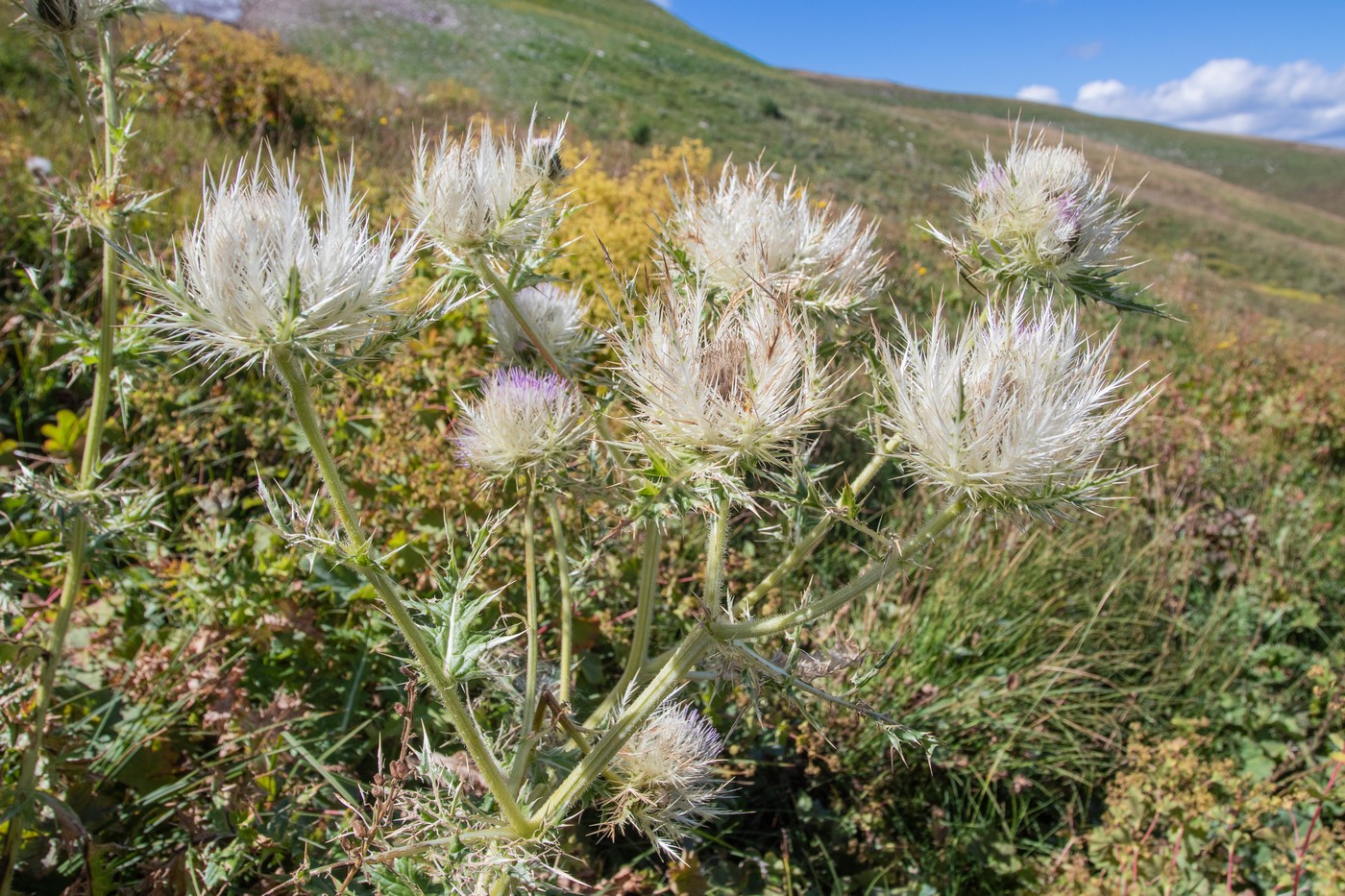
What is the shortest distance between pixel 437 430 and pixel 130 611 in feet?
3.66

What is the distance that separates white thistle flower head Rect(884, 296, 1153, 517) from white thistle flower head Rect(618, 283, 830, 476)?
16cm

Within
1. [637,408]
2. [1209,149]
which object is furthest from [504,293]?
[1209,149]

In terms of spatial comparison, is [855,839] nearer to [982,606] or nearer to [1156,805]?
[1156,805]

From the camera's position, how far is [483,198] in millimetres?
1588

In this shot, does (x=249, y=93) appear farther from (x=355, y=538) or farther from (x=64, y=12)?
(x=355, y=538)

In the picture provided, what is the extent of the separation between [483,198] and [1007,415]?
3.57ft

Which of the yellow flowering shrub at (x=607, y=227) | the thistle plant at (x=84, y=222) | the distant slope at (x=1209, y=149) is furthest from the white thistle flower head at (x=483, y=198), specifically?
the distant slope at (x=1209, y=149)

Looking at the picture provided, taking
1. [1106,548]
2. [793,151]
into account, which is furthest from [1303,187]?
[1106,548]

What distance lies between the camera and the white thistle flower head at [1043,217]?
1.67 meters

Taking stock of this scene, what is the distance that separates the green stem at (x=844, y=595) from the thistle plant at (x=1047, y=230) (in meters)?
0.66

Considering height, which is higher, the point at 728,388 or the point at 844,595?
the point at 728,388

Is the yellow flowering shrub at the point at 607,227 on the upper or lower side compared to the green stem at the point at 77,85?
lower

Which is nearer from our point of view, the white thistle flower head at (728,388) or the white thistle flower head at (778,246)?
the white thistle flower head at (728,388)

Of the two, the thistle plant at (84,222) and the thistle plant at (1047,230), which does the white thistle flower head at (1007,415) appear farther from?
the thistle plant at (84,222)
